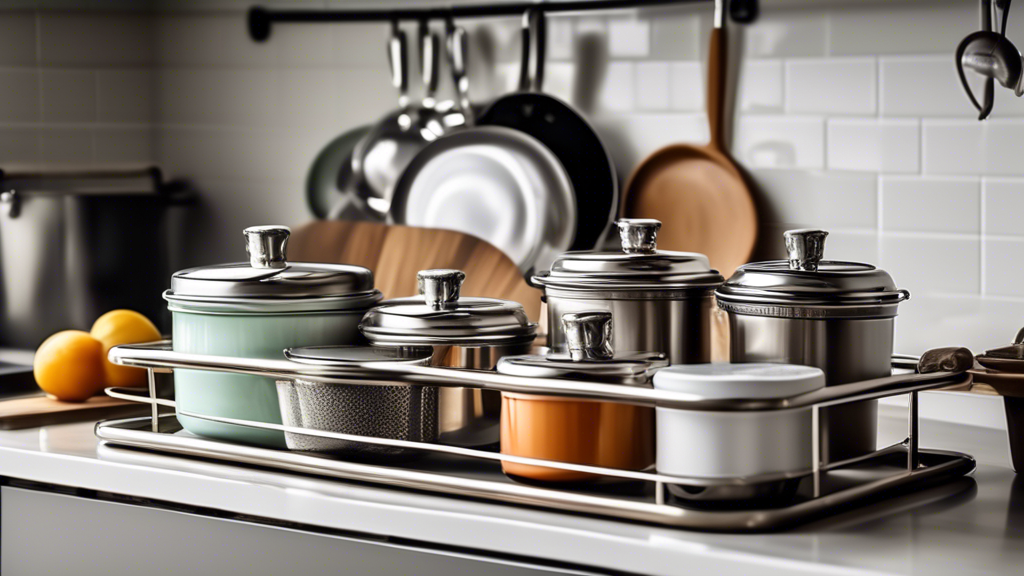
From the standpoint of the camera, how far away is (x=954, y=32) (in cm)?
124

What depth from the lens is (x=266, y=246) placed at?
0.98 meters

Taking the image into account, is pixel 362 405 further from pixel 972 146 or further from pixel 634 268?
pixel 972 146

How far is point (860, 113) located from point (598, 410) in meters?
0.66

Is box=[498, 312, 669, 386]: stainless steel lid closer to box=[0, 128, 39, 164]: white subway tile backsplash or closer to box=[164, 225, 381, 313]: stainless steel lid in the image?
box=[164, 225, 381, 313]: stainless steel lid

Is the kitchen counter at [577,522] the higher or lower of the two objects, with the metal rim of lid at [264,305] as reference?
lower

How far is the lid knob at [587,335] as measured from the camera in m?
0.82

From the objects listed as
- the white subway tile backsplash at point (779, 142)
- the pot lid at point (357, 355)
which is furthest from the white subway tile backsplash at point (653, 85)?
the pot lid at point (357, 355)

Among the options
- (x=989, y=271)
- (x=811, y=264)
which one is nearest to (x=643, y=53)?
(x=989, y=271)

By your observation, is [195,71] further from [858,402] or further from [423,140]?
[858,402]

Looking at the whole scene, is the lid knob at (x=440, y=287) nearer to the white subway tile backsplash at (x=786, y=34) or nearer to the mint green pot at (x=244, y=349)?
the mint green pot at (x=244, y=349)

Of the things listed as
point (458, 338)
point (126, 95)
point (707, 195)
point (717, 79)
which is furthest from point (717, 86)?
point (126, 95)

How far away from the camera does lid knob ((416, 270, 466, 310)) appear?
0.93m

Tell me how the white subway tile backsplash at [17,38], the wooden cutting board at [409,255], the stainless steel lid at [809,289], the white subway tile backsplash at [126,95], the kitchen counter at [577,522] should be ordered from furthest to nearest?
the white subway tile backsplash at [126,95], the white subway tile backsplash at [17,38], the wooden cutting board at [409,255], the stainless steel lid at [809,289], the kitchen counter at [577,522]

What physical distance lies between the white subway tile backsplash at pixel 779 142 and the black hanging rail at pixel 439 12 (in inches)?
4.8
